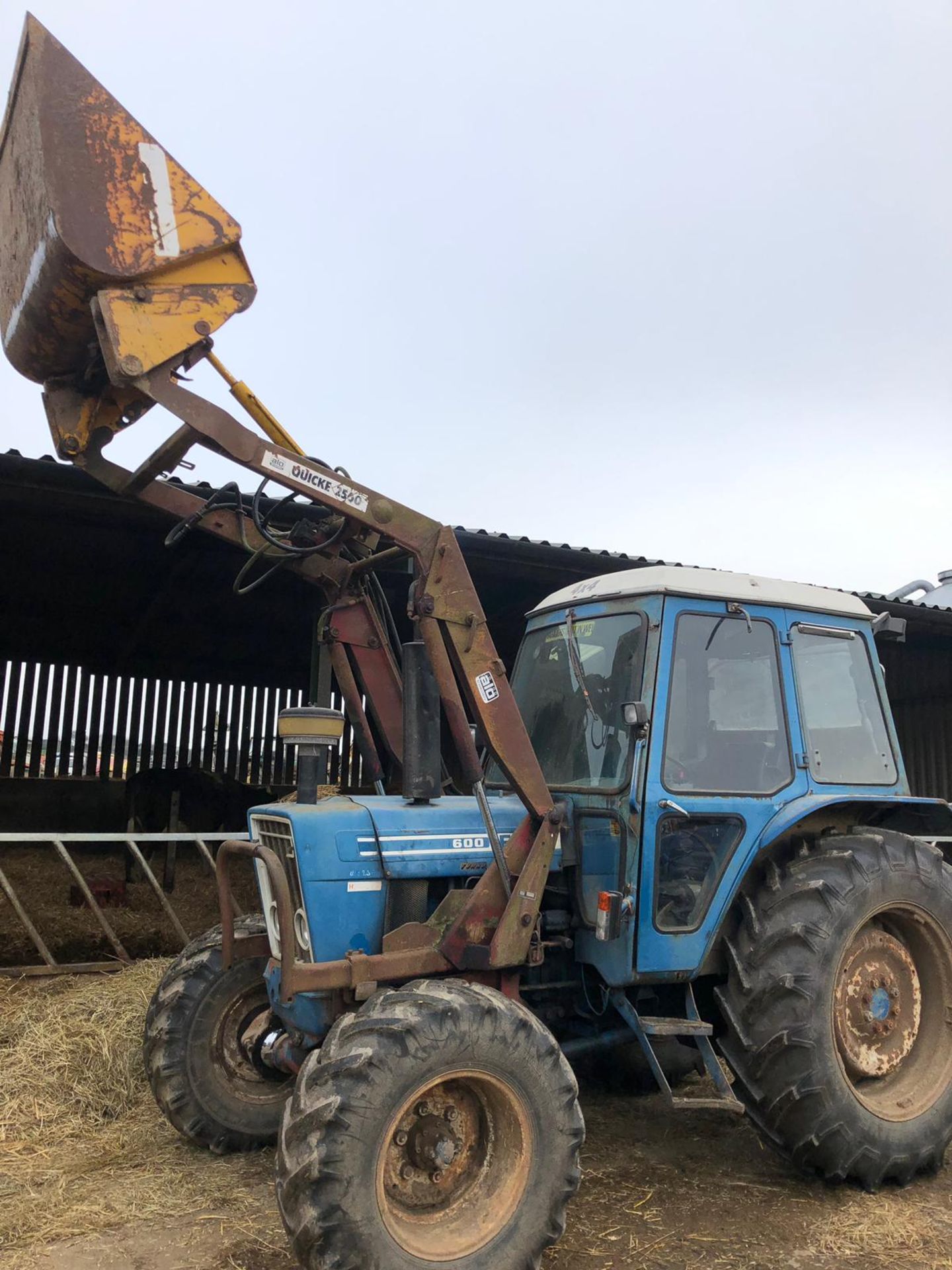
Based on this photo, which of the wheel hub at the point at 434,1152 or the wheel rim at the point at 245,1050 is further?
the wheel rim at the point at 245,1050

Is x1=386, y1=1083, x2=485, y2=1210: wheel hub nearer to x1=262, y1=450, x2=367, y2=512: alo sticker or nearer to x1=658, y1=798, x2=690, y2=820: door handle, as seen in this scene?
x1=658, y1=798, x2=690, y2=820: door handle

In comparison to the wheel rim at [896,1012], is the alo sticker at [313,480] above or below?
above

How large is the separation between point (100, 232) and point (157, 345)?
1.29 feet

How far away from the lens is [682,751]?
13.1ft

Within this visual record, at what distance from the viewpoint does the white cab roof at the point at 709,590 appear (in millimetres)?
4168

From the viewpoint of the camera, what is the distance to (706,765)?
159 inches

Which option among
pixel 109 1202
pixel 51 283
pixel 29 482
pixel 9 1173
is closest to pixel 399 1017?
pixel 109 1202

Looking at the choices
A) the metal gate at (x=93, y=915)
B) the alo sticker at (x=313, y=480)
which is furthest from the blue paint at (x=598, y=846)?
the metal gate at (x=93, y=915)

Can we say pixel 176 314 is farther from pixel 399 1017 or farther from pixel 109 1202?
pixel 109 1202

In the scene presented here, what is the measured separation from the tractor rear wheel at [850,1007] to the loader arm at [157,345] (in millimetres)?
932

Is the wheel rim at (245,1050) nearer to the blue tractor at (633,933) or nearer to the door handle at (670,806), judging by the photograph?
the blue tractor at (633,933)

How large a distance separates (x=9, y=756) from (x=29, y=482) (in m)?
6.76

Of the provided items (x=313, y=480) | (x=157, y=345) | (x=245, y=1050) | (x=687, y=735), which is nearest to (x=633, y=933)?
(x=687, y=735)

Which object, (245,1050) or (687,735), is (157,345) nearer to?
(687,735)
